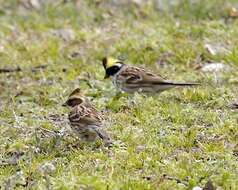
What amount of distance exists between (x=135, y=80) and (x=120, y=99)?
359 mm

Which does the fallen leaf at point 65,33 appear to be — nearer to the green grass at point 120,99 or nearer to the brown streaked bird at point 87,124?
the green grass at point 120,99

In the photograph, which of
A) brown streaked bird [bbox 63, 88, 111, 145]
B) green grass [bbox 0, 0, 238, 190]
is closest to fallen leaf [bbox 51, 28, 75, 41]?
green grass [bbox 0, 0, 238, 190]

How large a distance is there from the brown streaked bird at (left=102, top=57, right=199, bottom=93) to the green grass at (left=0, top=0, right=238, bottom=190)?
15 cm

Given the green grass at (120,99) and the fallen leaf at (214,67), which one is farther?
the fallen leaf at (214,67)

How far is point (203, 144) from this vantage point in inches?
318

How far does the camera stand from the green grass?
23.9 feet

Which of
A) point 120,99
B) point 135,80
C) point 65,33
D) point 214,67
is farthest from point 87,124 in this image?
point 65,33

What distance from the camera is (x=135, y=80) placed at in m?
10.3

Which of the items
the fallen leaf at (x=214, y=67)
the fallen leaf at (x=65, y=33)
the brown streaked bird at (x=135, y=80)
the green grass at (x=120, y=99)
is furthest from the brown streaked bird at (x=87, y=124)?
the fallen leaf at (x=65, y=33)

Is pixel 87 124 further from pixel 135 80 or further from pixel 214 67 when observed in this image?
pixel 214 67

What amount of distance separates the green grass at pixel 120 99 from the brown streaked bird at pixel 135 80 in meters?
0.15

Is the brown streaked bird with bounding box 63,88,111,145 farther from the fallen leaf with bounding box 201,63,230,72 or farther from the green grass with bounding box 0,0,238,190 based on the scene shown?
the fallen leaf with bounding box 201,63,230,72

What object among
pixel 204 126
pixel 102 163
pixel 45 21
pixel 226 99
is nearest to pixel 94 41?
pixel 45 21

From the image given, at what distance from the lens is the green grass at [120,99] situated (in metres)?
7.28
